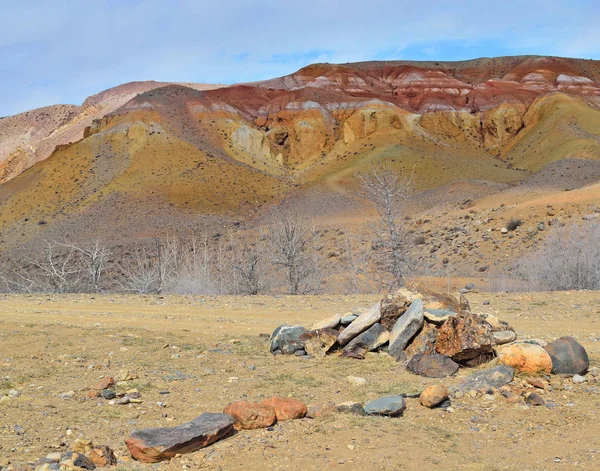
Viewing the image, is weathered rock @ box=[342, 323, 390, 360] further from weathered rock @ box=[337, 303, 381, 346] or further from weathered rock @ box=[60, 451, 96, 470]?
weathered rock @ box=[60, 451, 96, 470]

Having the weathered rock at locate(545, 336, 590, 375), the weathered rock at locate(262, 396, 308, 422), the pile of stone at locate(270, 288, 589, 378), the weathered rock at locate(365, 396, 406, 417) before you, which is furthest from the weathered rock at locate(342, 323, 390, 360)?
the weathered rock at locate(262, 396, 308, 422)

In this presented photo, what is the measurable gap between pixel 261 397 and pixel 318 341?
2374 mm

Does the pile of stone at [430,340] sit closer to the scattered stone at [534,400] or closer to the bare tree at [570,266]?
the scattered stone at [534,400]

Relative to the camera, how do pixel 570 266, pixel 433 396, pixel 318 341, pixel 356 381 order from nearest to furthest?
pixel 433 396 → pixel 356 381 → pixel 318 341 → pixel 570 266

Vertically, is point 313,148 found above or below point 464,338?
above

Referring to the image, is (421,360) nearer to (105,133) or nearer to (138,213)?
(138,213)

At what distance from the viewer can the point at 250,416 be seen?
18.7 feet

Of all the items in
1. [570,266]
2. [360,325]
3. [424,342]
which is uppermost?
[360,325]

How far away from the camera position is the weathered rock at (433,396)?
246 inches

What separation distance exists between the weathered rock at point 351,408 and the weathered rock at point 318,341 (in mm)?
2728

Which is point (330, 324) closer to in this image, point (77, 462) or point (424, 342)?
point (424, 342)

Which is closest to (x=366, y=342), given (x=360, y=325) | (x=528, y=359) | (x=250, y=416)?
(x=360, y=325)

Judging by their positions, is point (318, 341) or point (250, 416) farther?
point (318, 341)

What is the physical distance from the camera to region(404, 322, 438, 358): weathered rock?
8.27 metres
